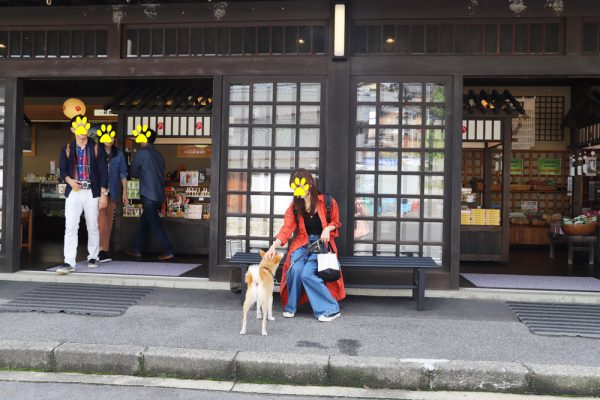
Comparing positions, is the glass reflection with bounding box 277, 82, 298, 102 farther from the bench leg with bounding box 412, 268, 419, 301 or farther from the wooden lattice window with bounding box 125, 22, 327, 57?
the bench leg with bounding box 412, 268, 419, 301

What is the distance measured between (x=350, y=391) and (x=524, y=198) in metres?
10.1

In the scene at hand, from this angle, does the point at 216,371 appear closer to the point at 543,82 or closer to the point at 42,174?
the point at 543,82

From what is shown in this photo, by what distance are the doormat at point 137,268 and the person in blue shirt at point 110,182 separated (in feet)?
1.37

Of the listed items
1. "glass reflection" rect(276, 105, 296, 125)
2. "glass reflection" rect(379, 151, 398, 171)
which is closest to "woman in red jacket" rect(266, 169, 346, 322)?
"glass reflection" rect(379, 151, 398, 171)

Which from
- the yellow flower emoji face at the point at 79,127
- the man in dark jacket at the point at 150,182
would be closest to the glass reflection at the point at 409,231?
the man in dark jacket at the point at 150,182

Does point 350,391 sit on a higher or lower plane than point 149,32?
lower

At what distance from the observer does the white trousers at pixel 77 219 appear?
796 cm

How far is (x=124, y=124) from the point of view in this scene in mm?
10453

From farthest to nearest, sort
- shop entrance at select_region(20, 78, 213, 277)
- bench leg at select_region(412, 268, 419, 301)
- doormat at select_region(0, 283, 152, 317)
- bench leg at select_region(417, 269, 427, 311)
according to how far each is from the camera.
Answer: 1. shop entrance at select_region(20, 78, 213, 277)
2. bench leg at select_region(412, 268, 419, 301)
3. bench leg at select_region(417, 269, 427, 311)
4. doormat at select_region(0, 283, 152, 317)

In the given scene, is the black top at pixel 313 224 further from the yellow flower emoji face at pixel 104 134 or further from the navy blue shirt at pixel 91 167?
the yellow flower emoji face at pixel 104 134

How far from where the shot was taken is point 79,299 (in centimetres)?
686

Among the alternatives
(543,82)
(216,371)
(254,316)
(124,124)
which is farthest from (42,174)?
(543,82)

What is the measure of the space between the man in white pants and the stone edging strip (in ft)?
10.2

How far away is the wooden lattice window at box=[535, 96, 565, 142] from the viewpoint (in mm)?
12809
